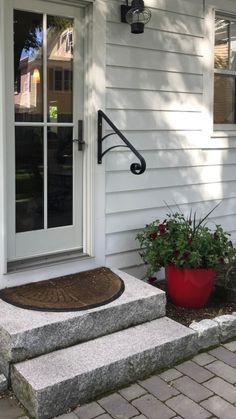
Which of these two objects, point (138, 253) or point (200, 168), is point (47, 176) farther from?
point (200, 168)

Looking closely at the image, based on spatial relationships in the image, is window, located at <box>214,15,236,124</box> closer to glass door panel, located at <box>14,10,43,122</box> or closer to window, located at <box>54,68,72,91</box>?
window, located at <box>54,68,72,91</box>

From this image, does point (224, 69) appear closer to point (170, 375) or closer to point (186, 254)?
point (186, 254)

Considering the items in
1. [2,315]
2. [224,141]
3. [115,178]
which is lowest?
[2,315]

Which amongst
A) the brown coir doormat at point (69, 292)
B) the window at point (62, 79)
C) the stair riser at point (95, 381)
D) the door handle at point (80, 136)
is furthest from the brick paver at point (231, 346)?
the window at point (62, 79)

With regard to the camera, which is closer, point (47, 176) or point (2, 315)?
point (2, 315)

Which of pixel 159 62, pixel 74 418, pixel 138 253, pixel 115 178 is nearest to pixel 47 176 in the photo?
pixel 115 178

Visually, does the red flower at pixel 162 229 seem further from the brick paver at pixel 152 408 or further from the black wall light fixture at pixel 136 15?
the black wall light fixture at pixel 136 15

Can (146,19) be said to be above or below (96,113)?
above

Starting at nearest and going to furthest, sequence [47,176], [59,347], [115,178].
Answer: [59,347] → [47,176] → [115,178]

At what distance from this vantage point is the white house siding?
152 inches

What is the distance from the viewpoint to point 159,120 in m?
4.14

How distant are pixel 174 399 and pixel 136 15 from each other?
261 cm

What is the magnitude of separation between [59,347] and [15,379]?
32cm

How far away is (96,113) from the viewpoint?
12.1 ft
